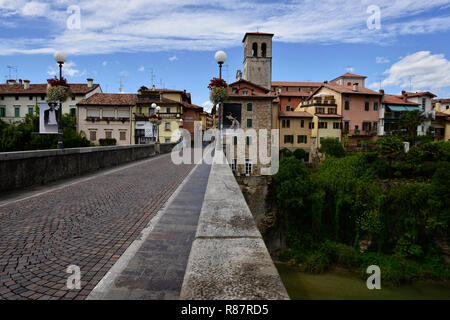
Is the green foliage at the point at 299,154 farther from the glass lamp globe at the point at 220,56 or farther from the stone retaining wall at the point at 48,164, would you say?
the glass lamp globe at the point at 220,56

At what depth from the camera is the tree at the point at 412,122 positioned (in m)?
41.5

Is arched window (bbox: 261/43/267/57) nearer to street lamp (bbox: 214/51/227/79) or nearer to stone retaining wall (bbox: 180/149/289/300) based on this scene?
street lamp (bbox: 214/51/227/79)

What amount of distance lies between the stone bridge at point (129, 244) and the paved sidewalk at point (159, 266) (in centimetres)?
1

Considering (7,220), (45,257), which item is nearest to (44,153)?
(7,220)

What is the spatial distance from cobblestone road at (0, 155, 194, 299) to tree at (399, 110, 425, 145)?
44.9 metres

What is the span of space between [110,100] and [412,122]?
1900 inches

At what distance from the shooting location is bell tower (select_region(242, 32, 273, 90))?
53.6m

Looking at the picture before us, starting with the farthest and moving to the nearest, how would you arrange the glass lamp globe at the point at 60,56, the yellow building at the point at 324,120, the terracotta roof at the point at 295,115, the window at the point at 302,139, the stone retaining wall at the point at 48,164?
the window at the point at 302,139, the terracotta roof at the point at 295,115, the yellow building at the point at 324,120, the glass lamp globe at the point at 60,56, the stone retaining wall at the point at 48,164

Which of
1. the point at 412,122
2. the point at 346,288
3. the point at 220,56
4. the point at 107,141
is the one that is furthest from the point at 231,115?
the point at 412,122

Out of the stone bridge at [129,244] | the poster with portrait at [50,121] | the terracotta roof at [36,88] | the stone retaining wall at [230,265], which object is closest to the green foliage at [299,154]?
the terracotta roof at [36,88]

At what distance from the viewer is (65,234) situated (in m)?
4.38

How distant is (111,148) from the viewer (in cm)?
1487

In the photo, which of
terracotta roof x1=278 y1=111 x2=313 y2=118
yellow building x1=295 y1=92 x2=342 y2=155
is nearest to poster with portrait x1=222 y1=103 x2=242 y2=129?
terracotta roof x1=278 y1=111 x2=313 y2=118
